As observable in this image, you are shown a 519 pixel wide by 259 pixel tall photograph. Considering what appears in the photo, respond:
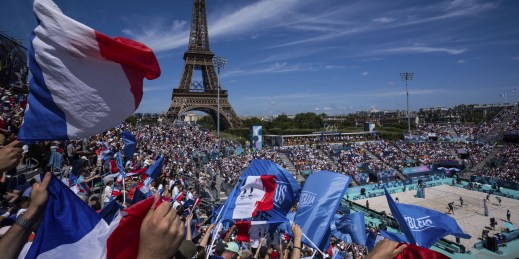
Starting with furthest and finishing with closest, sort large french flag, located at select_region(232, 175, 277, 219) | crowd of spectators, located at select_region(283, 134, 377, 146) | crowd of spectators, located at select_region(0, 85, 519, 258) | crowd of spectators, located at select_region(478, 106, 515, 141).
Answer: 1. crowd of spectators, located at select_region(478, 106, 515, 141)
2. crowd of spectators, located at select_region(283, 134, 377, 146)
3. crowd of spectators, located at select_region(0, 85, 519, 258)
4. large french flag, located at select_region(232, 175, 277, 219)

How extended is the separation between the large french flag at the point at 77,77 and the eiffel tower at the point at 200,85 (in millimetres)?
44637

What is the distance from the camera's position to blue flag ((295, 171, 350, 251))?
5406mm

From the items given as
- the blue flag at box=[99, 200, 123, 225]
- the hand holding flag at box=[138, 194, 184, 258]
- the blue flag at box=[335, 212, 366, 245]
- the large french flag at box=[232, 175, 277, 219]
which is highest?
the hand holding flag at box=[138, 194, 184, 258]

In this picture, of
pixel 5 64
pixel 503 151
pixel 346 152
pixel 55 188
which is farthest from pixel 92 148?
pixel 503 151

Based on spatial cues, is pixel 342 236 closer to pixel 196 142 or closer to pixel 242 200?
pixel 242 200

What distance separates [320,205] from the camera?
5.64 meters

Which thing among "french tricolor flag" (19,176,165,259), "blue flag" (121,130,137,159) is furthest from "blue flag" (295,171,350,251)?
"blue flag" (121,130,137,159)

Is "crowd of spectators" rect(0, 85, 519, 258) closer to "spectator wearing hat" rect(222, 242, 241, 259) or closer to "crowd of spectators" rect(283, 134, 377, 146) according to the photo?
"crowd of spectators" rect(283, 134, 377, 146)

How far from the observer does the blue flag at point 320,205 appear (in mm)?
5406

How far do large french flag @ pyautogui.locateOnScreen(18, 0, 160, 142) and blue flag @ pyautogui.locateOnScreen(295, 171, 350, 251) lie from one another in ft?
12.2

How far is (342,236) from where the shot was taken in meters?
10.3

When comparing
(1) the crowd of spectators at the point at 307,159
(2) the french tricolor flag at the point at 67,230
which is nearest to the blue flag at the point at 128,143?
(2) the french tricolor flag at the point at 67,230

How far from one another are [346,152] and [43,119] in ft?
132

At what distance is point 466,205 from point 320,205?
1020 inches
